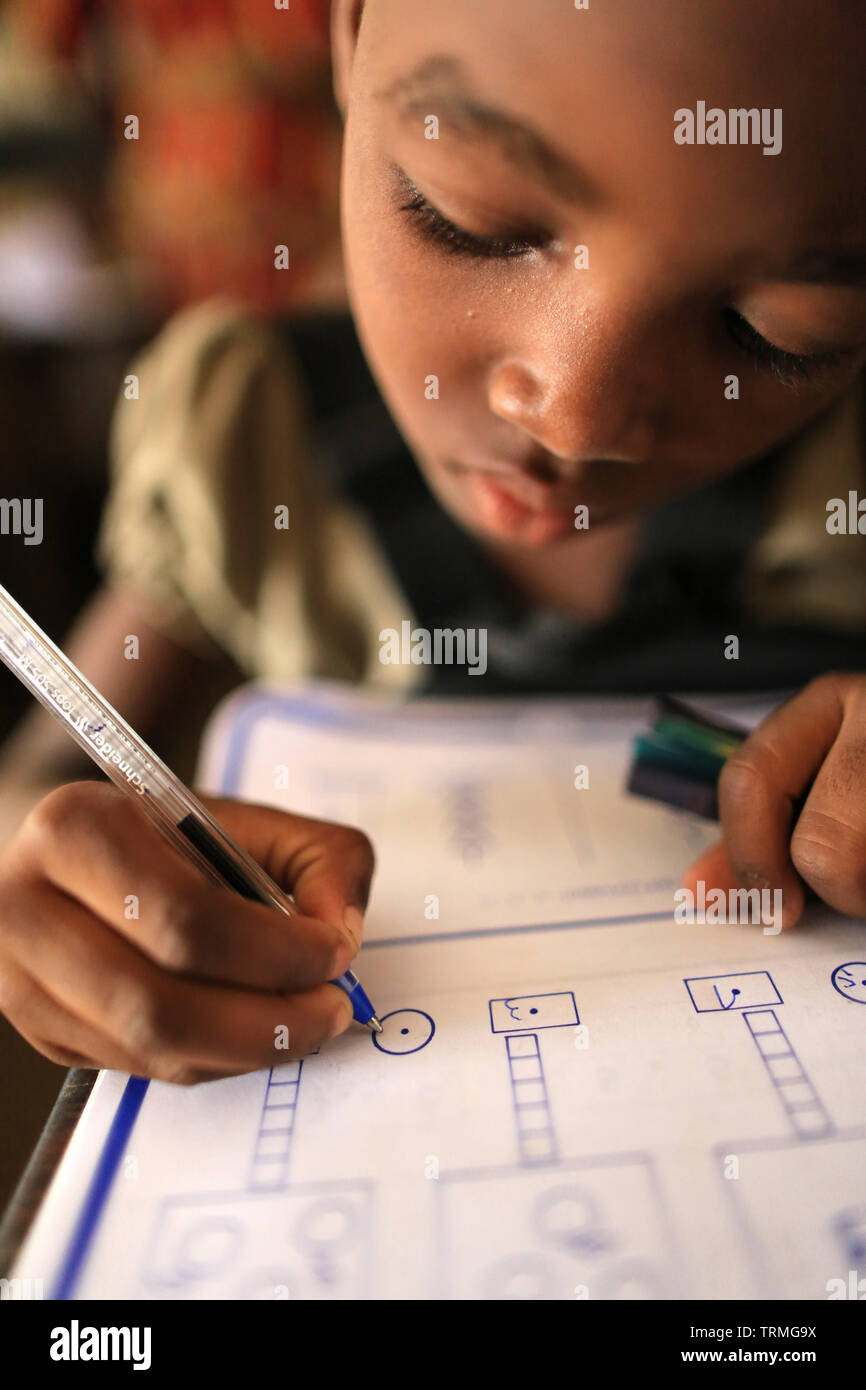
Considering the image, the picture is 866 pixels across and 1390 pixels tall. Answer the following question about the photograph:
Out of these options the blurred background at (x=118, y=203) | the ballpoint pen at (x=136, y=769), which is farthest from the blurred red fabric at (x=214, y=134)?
the ballpoint pen at (x=136, y=769)

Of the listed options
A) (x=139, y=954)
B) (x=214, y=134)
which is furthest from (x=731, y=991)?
(x=214, y=134)

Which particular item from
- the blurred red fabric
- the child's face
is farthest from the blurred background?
the child's face

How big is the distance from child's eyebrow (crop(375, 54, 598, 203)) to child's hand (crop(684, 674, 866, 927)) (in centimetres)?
15

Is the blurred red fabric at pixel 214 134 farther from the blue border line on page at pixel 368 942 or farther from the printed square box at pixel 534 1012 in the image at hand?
the printed square box at pixel 534 1012

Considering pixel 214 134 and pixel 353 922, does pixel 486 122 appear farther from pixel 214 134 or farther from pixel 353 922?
pixel 214 134

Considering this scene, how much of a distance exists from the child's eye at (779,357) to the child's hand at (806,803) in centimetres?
9

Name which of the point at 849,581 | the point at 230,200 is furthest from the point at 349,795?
the point at 230,200

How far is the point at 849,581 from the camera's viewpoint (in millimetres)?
492

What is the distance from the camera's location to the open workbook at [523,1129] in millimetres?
186

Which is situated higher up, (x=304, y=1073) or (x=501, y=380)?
(x=501, y=380)
